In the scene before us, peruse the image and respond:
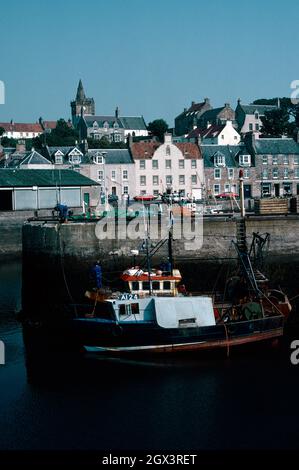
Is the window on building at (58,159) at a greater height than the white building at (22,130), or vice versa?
the white building at (22,130)

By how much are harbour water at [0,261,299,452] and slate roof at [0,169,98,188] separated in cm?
2844

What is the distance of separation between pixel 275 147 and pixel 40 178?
2629cm

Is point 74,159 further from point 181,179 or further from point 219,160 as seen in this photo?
point 219,160

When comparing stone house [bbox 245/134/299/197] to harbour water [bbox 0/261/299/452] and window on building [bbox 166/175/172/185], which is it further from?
harbour water [bbox 0/261/299/452]

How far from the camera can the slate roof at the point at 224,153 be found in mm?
69000

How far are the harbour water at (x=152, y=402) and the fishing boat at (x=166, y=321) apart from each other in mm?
643

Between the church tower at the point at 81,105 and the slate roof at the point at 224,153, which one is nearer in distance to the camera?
the slate roof at the point at 224,153

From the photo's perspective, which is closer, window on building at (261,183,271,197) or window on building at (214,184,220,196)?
window on building at (214,184,220,196)

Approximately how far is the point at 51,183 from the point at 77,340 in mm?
28722

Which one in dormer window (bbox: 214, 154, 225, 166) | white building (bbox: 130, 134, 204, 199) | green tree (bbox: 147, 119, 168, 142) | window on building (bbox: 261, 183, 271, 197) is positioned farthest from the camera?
green tree (bbox: 147, 119, 168, 142)

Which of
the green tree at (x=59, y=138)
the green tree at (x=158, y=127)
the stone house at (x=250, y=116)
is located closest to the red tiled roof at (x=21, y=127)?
the green tree at (x=59, y=138)

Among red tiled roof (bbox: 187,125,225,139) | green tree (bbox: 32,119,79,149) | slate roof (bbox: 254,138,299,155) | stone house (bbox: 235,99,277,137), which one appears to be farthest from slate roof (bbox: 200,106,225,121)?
slate roof (bbox: 254,138,299,155)

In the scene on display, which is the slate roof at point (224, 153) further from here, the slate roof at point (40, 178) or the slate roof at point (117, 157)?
the slate roof at point (40, 178)

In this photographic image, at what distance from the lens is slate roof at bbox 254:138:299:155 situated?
228ft
